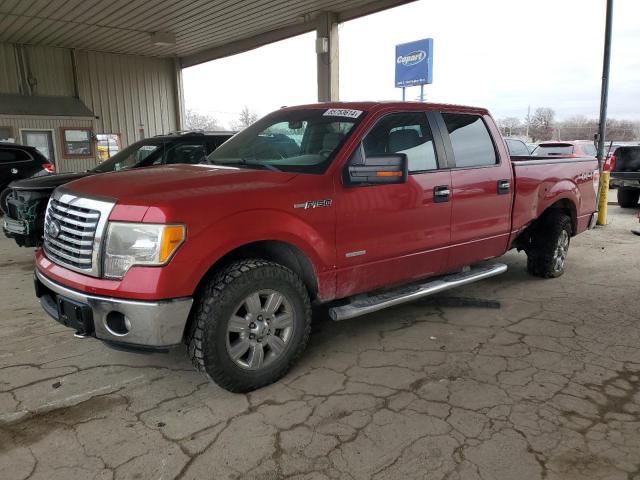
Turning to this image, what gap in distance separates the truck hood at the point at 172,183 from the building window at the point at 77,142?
557 inches

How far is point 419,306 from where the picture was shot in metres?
4.88

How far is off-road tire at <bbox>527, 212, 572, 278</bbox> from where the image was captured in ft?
18.1

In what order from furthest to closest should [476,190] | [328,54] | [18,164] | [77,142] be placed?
[77,142] < [328,54] < [18,164] < [476,190]

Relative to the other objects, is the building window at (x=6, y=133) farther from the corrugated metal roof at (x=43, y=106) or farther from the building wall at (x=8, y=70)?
the building wall at (x=8, y=70)

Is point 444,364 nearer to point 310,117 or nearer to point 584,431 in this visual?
point 584,431

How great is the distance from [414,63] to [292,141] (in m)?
21.5

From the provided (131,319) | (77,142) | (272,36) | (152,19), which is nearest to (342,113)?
(131,319)

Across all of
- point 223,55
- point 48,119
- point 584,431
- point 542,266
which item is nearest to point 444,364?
point 584,431

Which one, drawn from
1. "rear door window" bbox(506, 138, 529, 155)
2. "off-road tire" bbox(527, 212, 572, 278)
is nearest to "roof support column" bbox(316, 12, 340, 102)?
"rear door window" bbox(506, 138, 529, 155)

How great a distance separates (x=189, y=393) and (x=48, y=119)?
1492cm

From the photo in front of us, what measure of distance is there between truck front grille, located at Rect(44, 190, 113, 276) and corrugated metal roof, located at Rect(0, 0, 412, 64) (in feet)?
29.5

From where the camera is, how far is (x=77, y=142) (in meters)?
16.1

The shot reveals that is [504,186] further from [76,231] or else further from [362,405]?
[76,231]

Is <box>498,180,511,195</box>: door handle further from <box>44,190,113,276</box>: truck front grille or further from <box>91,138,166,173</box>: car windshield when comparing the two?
<box>91,138,166,173</box>: car windshield
